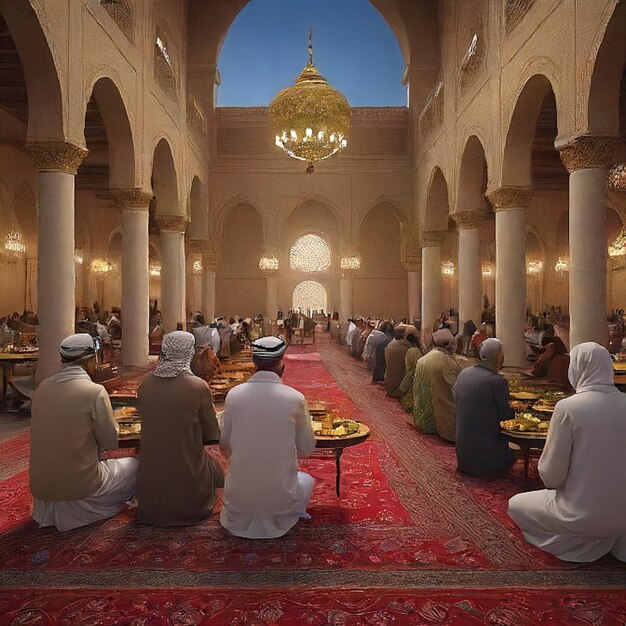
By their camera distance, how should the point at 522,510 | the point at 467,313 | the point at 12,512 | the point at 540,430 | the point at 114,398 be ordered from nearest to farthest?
the point at 522,510 → the point at 12,512 → the point at 540,430 → the point at 114,398 → the point at 467,313

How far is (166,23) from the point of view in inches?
455

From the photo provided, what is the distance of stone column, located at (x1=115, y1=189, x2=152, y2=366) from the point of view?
951 cm

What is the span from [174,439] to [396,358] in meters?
4.81

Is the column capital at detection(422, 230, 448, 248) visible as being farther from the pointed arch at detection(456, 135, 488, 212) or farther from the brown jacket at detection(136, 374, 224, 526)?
the brown jacket at detection(136, 374, 224, 526)

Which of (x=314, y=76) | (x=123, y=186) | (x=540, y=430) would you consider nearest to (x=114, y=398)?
(x=540, y=430)

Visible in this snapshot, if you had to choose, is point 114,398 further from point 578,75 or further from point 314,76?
point 314,76

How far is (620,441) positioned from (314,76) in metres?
8.91

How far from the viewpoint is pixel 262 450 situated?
9.48ft

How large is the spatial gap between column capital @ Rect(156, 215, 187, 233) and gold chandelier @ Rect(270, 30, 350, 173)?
132 inches

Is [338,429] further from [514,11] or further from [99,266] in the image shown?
[99,266]

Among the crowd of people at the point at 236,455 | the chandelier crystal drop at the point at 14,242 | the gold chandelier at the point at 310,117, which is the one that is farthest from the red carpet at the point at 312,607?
the chandelier crystal drop at the point at 14,242

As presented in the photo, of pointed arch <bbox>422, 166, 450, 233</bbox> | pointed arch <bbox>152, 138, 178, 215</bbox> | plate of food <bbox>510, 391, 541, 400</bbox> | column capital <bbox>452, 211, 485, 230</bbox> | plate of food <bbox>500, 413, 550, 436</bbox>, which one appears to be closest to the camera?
plate of food <bbox>500, 413, 550, 436</bbox>

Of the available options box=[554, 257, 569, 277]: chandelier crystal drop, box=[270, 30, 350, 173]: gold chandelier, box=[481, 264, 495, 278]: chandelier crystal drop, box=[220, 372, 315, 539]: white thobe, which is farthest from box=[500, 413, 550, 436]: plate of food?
box=[481, 264, 495, 278]: chandelier crystal drop

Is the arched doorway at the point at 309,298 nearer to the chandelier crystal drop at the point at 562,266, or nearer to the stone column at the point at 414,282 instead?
the stone column at the point at 414,282
